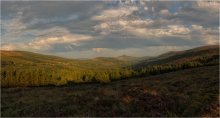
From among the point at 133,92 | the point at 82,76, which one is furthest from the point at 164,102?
the point at 82,76

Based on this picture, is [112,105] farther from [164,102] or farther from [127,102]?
[164,102]

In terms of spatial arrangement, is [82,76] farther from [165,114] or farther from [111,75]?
[165,114]

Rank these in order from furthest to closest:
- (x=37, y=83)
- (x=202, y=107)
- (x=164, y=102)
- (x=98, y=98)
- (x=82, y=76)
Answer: (x=82, y=76)
(x=37, y=83)
(x=98, y=98)
(x=164, y=102)
(x=202, y=107)

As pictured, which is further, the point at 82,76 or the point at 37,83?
the point at 82,76

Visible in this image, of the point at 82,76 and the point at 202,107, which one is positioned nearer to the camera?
the point at 202,107

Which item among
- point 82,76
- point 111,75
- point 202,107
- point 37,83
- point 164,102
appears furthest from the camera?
point 82,76

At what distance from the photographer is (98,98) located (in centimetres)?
3100

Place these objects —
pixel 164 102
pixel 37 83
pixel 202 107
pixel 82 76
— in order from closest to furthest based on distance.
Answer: pixel 202 107, pixel 164 102, pixel 37 83, pixel 82 76

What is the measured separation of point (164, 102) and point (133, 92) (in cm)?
596

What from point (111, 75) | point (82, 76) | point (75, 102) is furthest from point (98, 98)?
point (82, 76)

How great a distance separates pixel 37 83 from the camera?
416 feet

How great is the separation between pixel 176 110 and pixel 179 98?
2.88 metres

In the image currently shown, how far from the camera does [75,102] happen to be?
31312mm

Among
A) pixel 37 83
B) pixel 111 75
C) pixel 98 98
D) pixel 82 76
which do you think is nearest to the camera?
pixel 98 98
